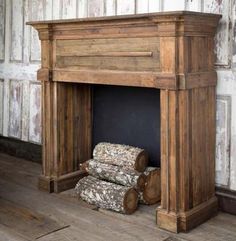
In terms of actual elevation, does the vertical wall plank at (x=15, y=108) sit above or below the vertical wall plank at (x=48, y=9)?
below

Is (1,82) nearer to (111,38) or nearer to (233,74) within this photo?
(111,38)

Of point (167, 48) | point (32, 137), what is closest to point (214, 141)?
point (167, 48)

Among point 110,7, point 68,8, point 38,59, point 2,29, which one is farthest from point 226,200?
point 2,29

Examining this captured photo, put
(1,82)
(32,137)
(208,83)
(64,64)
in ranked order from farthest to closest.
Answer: (1,82) → (32,137) → (64,64) → (208,83)

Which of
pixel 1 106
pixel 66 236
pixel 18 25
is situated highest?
pixel 18 25

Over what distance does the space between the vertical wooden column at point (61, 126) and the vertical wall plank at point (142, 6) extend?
75 cm

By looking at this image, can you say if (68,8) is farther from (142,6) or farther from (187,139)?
(187,139)

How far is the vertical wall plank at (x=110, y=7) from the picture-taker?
11.9 ft

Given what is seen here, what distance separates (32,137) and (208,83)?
231cm

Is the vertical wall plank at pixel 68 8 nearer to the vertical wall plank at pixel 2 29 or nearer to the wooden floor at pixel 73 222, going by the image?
the vertical wall plank at pixel 2 29

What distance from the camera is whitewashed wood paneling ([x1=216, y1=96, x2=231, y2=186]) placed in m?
2.94

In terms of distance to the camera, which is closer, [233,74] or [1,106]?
[233,74]

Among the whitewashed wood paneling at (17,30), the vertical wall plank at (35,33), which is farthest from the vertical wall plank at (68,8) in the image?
the whitewashed wood paneling at (17,30)

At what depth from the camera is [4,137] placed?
493 cm
